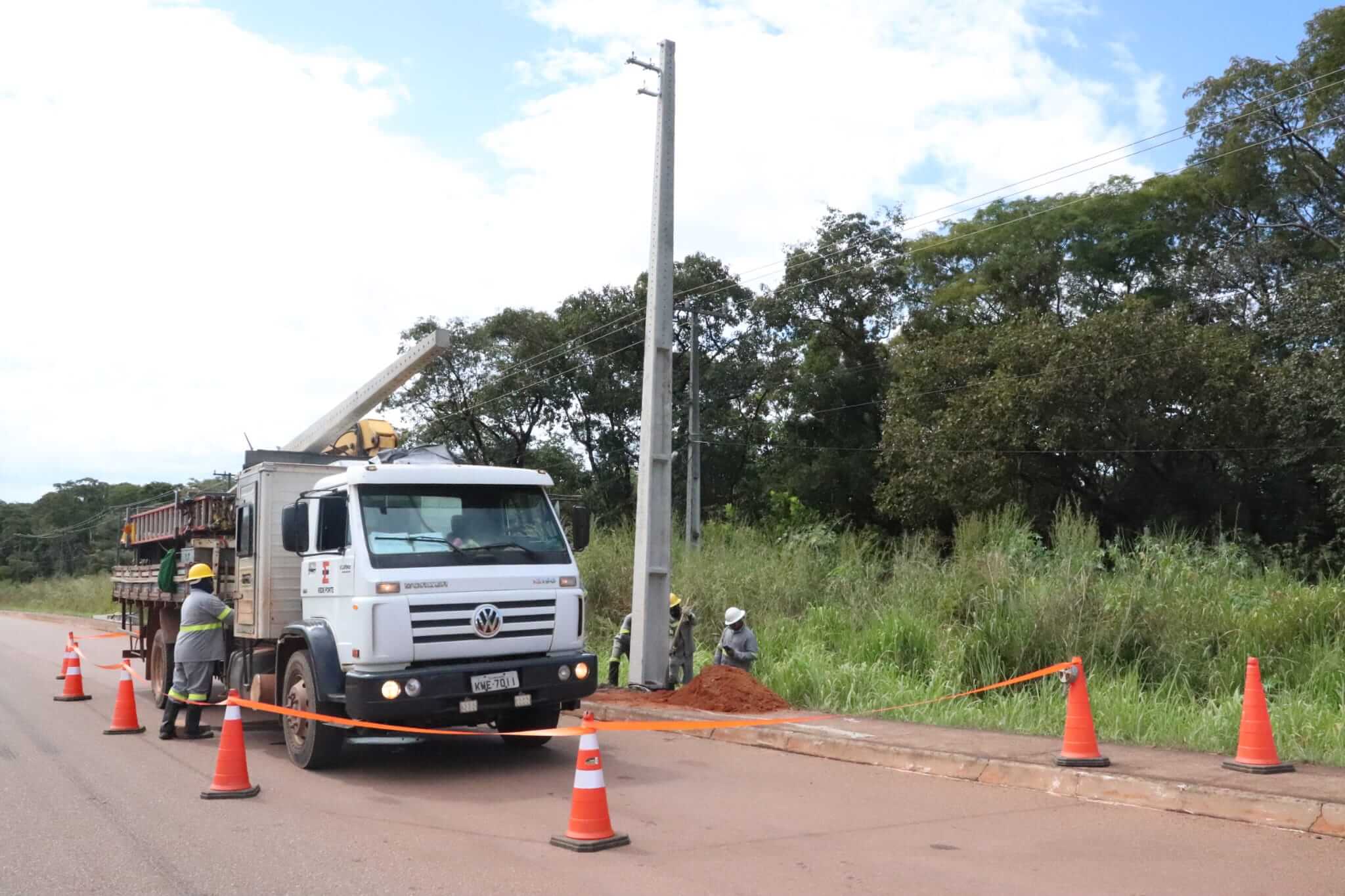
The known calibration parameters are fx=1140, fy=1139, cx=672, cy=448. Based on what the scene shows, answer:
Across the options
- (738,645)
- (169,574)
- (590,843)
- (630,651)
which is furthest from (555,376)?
(590,843)

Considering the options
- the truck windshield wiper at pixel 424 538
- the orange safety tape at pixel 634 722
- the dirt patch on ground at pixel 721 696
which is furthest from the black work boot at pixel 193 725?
the dirt patch on ground at pixel 721 696

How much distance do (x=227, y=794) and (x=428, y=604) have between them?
1.94m

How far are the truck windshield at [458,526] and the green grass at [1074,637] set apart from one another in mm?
4331

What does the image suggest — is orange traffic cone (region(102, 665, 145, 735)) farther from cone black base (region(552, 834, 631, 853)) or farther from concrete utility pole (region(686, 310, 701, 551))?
concrete utility pole (region(686, 310, 701, 551))

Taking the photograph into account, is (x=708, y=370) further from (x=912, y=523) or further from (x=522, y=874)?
(x=522, y=874)

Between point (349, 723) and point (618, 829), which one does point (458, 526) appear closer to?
point (349, 723)

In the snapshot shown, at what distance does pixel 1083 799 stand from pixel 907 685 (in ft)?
16.5

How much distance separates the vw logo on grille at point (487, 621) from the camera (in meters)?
9.01

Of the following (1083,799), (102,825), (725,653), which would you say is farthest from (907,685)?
(102,825)

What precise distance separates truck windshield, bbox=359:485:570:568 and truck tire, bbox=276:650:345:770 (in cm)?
117

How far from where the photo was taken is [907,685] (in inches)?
507

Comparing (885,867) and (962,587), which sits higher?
(962,587)

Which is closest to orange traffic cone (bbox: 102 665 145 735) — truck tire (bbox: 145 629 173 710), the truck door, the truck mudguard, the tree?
truck tire (bbox: 145 629 173 710)

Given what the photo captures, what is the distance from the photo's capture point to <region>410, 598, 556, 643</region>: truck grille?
884 centimetres
